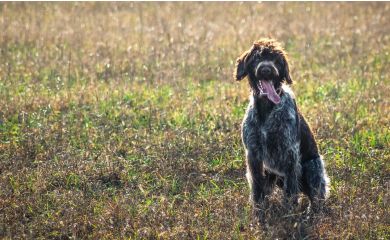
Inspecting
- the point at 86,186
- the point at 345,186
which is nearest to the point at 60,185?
the point at 86,186

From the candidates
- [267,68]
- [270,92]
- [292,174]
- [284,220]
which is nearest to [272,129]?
[270,92]

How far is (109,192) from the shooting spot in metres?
7.09

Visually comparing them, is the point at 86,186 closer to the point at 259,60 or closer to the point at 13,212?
the point at 13,212

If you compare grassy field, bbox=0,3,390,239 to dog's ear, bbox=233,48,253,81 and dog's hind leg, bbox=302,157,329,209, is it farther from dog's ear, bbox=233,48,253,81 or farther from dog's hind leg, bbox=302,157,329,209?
dog's ear, bbox=233,48,253,81

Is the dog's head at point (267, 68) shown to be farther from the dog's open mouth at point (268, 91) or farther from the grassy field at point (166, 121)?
the grassy field at point (166, 121)

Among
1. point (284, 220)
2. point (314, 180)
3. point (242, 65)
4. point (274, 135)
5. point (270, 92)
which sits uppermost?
point (242, 65)

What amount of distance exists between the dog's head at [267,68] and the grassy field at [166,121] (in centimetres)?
117

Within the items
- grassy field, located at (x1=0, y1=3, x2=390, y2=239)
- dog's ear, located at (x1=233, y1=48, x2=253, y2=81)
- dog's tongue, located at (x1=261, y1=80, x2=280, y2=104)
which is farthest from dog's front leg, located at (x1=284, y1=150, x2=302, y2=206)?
dog's ear, located at (x1=233, y1=48, x2=253, y2=81)

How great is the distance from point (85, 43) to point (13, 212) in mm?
7283

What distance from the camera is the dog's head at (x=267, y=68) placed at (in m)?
6.27

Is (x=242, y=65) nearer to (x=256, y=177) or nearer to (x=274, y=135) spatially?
(x=274, y=135)

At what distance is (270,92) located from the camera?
6.37 metres

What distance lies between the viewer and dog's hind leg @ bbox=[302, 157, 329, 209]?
649 centimetres

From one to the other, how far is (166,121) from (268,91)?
2.98 metres
